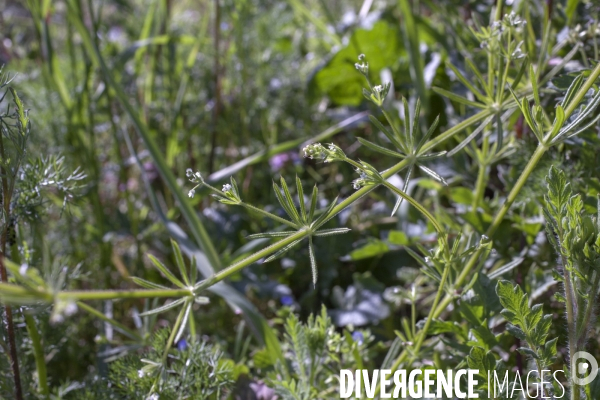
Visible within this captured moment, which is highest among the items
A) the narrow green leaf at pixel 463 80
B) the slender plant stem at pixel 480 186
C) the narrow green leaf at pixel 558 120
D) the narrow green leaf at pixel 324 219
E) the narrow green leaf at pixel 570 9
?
the narrow green leaf at pixel 570 9

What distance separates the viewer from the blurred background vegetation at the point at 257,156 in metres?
1.12

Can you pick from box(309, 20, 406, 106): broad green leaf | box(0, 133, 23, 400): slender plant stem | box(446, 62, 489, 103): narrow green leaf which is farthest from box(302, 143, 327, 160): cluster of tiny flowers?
box(309, 20, 406, 106): broad green leaf

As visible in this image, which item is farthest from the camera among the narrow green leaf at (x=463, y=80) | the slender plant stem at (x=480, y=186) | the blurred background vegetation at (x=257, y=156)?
the blurred background vegetation at (x=257, y=156)

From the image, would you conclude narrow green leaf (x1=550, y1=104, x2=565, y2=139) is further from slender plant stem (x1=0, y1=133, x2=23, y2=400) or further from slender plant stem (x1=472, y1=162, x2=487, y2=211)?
slender plant stem (x1=0, y1=133, x2=23, y2=400)

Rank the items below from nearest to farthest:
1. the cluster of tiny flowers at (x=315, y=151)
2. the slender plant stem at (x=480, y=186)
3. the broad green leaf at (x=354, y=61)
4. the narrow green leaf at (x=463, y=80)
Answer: the cluster of tiny flowers at (x=315, y=151) → the narrow green leaf at (x=463, y=80) → the slender plant stem at (x=480, y=186) → the broad green leaf at (x=354, y=61)

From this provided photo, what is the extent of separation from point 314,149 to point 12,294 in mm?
375

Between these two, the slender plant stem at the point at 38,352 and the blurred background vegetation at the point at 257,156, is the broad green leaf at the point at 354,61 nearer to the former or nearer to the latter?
the blurred background vegetation at the point at 257,156

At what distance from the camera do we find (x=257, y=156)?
1380 millimetres

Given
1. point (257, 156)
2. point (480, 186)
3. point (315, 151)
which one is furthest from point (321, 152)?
point (257, 156)

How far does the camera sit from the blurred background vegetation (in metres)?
1.12

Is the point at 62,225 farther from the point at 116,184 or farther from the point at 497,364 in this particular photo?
the point at 497,364

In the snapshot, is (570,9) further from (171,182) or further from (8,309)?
(8,309)

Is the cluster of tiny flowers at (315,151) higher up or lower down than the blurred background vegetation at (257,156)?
lower down

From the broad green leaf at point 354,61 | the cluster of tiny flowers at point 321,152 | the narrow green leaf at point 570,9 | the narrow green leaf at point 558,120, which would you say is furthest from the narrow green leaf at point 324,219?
the broad green leaf at point 354,61
